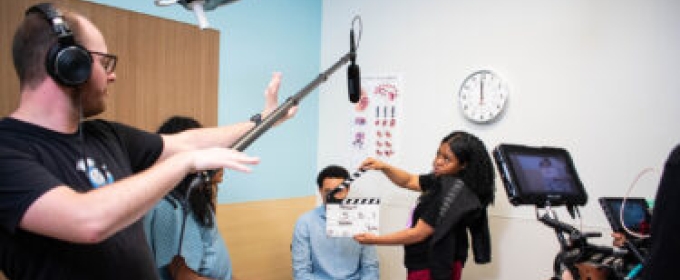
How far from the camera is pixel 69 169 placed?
921 millimetres

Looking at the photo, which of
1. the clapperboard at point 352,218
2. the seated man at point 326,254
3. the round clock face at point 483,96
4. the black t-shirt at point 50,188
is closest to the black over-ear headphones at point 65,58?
the black t-shirt at point 50,188

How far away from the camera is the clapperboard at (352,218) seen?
2.37 m

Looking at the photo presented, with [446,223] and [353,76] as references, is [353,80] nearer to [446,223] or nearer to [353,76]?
[353,76]

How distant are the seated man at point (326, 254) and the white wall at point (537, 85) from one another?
0.39 m

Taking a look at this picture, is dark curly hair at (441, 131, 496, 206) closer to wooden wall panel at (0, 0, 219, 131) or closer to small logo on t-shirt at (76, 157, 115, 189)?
wooden wall panel at (0, 0, 219, 131)

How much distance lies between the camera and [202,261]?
1.69 metres

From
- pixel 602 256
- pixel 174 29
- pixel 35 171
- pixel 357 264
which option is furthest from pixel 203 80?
pixel 602 256

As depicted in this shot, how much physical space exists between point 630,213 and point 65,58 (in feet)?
5.30

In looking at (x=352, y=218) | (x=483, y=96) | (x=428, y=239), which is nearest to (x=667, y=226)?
(x=428, y=239)

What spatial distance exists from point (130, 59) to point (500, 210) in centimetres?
192

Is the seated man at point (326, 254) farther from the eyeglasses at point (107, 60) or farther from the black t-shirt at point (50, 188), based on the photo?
the eyeglasses at point (107, 60)

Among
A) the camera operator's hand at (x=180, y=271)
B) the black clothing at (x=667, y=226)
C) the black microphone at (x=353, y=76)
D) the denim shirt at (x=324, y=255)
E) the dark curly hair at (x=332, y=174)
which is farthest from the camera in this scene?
the dark curly hair at (x=332, y=174)

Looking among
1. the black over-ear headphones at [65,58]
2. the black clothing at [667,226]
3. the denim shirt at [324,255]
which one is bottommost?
the denim shirt at [324,255]

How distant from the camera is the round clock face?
2.49 metres
